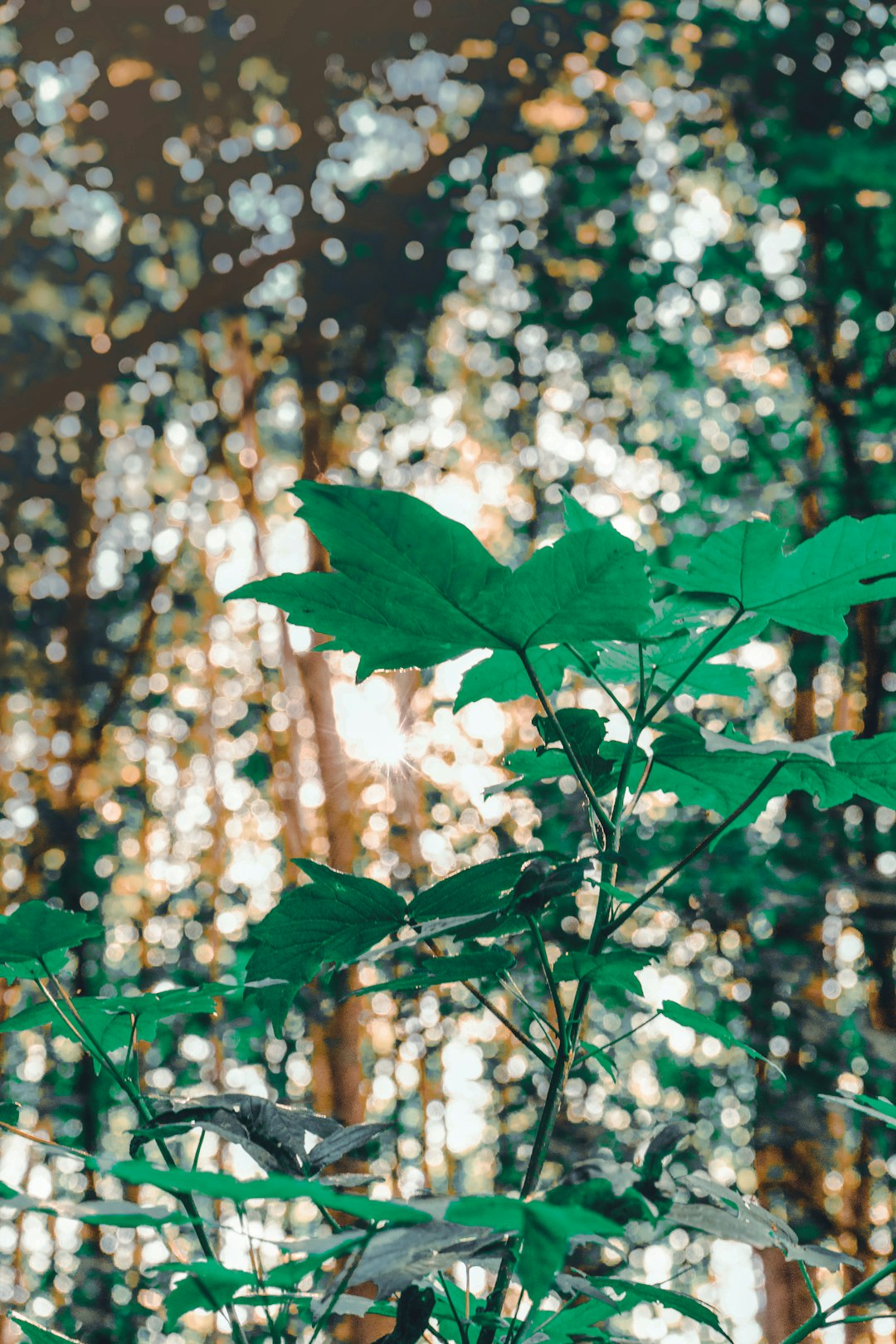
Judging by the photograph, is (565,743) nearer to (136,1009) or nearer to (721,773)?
(721,773)

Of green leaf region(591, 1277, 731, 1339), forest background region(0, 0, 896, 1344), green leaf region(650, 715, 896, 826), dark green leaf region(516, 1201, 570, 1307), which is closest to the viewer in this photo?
dark green leaf region(516, 1201, 570, 1307)

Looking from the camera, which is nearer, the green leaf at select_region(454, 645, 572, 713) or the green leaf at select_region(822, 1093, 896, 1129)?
the green leaf at select_region(822, 1093, 896, 1129)

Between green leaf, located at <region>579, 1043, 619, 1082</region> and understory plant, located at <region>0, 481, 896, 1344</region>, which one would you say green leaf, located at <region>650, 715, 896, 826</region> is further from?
green leaf, located at <region>579, 1043, 619, 1082</region>

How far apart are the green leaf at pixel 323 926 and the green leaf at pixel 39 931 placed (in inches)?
4.0

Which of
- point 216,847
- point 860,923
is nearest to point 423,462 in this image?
point 216,847

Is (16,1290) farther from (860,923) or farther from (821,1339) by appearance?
(860,923)

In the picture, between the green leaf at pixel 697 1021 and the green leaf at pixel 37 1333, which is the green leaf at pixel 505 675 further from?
the green leaf at pixel 37 1333

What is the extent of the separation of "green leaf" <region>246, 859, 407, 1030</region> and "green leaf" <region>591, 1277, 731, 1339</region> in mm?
209

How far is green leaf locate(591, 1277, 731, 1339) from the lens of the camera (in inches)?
16.8

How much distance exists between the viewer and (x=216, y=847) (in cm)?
378

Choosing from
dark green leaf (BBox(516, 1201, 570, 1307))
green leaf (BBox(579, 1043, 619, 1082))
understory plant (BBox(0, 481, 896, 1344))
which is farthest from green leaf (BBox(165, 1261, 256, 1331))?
green leaf (BBox(579, 1043, 619, 1082))

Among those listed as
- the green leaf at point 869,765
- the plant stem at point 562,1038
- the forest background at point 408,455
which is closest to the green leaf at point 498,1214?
the plant stem at point 562,1038

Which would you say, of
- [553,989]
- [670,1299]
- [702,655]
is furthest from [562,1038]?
[702,655]

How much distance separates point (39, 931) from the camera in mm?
510
